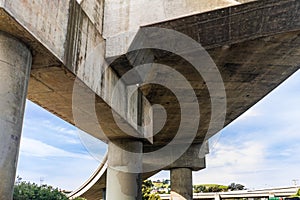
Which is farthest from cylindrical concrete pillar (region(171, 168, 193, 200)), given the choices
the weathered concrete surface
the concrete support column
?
the weathered concrete surface

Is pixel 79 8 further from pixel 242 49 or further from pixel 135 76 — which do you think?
pixel 242 49

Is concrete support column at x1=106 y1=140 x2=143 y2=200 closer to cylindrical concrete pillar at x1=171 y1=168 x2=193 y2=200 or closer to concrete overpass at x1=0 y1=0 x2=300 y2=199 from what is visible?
concrete overpass at x1=0 y1=0 x2=300 y2=199

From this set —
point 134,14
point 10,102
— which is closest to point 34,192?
point 10,102

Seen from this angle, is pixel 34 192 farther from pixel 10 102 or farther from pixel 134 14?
pixel 134 14

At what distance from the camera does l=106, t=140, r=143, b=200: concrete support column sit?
444 inches

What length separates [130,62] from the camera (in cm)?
852

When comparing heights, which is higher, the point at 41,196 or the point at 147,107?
the point at 147,107

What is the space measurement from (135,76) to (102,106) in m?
1.55

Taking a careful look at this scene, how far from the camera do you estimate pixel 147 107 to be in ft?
40.7

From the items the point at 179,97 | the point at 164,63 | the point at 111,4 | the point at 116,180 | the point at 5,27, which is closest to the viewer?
the point at 5,27

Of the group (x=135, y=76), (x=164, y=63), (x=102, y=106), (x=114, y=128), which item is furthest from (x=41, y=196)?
(x=164, y=63)

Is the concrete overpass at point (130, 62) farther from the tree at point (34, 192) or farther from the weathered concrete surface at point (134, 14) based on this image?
the tree at point (34, 192)

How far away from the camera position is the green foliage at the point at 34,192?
34.3 ft

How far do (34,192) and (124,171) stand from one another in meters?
3.24
